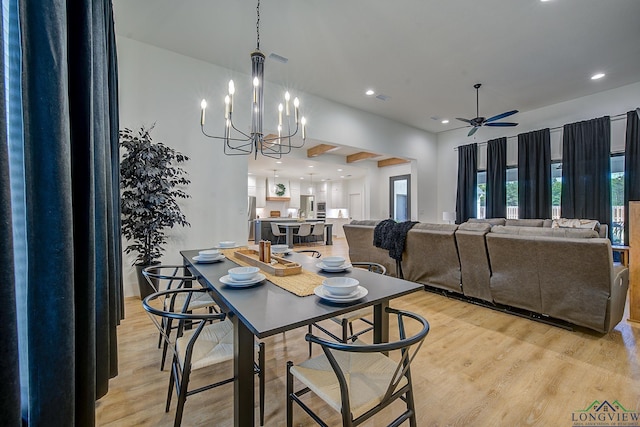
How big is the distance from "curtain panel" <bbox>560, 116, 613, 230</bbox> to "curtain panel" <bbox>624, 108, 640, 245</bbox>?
22cm

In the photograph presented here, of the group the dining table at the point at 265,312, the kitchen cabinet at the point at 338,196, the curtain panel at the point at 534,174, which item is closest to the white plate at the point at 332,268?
the dining table at the point at 265,312

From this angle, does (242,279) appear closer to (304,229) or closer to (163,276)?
(163,276)

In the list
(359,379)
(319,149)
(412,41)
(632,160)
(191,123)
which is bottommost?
(359,379)

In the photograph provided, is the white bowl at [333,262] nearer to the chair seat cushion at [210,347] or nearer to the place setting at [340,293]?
the place setting at [340,293]

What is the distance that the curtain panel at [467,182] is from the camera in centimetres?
708

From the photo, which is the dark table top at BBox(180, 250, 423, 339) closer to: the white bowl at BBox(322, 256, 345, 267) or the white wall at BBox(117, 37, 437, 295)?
the white bowl at BBox(322, 256, 345, 267)

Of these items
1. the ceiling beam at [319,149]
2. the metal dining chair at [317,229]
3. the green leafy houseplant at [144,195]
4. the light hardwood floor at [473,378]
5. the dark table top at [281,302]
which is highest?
the ceiling beam at [319,149]

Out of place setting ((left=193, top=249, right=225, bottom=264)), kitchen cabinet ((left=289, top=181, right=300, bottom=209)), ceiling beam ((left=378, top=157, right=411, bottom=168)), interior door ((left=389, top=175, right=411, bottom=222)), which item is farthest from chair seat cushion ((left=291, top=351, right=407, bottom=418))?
kitchen cabinet ((left=289, top=181, right=300, bottom=209))

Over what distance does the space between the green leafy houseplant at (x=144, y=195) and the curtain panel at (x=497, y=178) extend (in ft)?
22.0

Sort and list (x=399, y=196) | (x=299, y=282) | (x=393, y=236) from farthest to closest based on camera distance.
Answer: (x=399, y=196) < (x=393, y=236) < (x=299, y=282)

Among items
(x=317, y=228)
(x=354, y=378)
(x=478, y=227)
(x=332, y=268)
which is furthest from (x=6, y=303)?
(x=317, y=228)

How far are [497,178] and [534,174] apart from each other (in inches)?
29.3

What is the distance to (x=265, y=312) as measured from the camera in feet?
3.81

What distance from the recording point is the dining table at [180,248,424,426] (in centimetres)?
109
